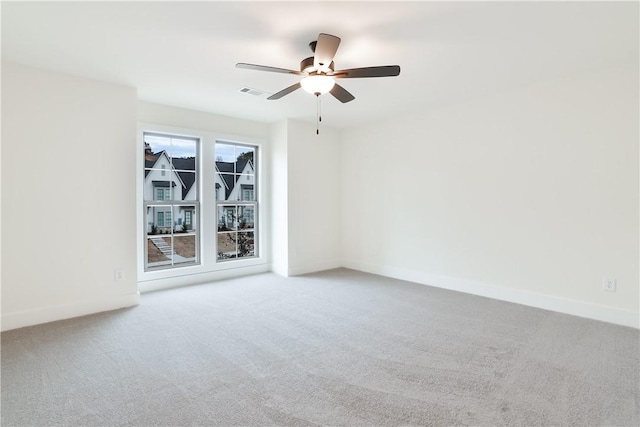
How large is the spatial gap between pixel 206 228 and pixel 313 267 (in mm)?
1899

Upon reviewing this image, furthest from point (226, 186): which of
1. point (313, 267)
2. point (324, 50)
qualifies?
point (324, 50)

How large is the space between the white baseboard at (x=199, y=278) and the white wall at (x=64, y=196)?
61 cm

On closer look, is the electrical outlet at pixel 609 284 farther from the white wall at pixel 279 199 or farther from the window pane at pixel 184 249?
the window pane at pixel 184 249

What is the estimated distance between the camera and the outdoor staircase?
4.53 meters

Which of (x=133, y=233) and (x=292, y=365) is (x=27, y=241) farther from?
(x=292, y=365)

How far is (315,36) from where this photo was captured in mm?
2574

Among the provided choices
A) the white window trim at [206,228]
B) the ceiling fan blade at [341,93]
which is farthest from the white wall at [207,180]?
the ceiling fan blade at [341,93]

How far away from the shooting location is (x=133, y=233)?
377 centimetres

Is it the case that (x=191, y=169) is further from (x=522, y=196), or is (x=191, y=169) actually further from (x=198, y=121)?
(x=522, y=196)

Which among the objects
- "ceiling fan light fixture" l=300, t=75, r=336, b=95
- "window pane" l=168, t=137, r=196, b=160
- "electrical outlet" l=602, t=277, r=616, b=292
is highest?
"ceiling fan light fixture" l=300, t=75, r=336, b=95

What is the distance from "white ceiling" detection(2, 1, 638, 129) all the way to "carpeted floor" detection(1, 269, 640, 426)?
2551 millimetres

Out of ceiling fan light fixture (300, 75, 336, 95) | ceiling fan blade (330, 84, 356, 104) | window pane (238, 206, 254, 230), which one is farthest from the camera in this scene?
window pane (238, 206, 254, 230)

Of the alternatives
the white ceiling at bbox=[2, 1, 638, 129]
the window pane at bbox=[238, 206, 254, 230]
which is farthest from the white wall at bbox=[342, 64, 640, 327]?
the window pane at bbox=[238, 206, 254, 230]

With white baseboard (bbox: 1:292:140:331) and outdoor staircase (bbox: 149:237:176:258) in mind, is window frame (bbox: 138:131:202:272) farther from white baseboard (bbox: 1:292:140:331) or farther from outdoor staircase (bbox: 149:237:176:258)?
white baseboard (bbox: 1:292:140:331)
